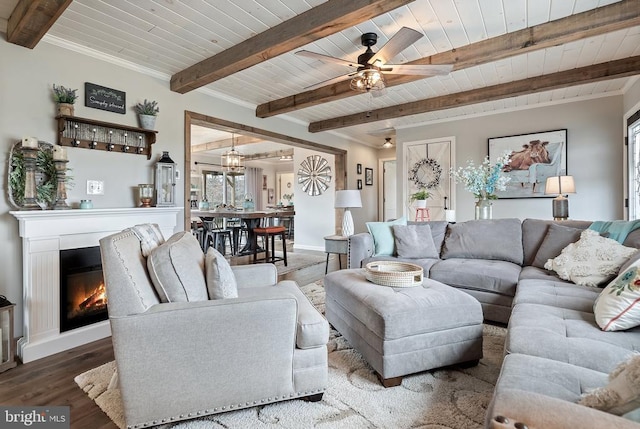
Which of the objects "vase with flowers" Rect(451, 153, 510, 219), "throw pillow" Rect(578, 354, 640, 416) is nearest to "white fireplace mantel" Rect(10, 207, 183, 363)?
"throw pillow" Rect(578, 354, 640, 416)

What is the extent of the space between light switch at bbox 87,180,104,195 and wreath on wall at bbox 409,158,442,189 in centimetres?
491

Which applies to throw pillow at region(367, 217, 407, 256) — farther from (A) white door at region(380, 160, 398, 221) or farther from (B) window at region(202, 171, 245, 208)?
(B) window at region(202, 171, 245, 208)

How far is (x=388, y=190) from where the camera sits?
846cm

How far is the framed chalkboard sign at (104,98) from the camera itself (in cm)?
285

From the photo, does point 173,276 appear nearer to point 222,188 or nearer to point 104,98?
point 104,98

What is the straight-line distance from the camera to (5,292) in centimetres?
240

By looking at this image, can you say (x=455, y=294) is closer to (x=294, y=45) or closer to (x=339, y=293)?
(x=339, y=293)

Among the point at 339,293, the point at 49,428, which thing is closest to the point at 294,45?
the point at 339,293

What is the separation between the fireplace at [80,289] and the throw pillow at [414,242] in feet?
9.45

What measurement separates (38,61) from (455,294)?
11.8ft

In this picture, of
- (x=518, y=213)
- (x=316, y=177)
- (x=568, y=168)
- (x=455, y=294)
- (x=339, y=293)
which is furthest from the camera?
(x=316, y=177)

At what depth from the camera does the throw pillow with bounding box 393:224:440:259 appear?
11.3 feet

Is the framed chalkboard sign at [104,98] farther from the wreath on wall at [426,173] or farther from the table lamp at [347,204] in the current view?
the wreath on wall at [426,173]

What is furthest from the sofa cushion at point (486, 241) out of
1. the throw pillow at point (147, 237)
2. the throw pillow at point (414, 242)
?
the throw pillow at point (147, 237)
